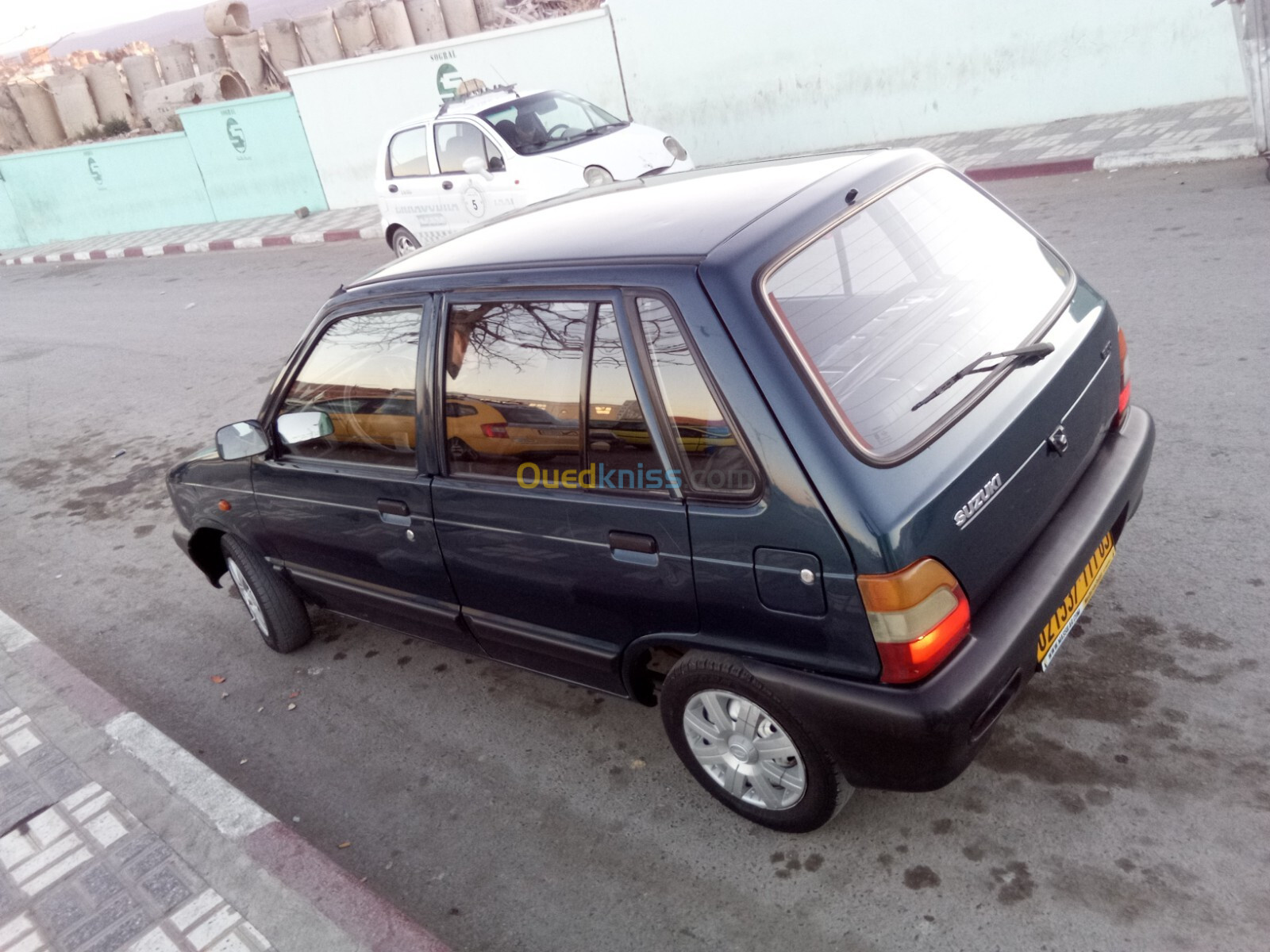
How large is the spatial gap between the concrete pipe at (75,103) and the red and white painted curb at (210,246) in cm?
487

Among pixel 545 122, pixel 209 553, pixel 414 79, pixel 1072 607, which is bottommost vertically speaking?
pixel 209 553

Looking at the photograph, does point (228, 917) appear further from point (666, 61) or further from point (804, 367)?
point (666, 61)

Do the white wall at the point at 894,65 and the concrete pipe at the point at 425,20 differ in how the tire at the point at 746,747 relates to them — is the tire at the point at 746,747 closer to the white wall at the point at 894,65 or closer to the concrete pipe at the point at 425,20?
the white wall at the point at 894,65

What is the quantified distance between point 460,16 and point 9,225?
1254 cm

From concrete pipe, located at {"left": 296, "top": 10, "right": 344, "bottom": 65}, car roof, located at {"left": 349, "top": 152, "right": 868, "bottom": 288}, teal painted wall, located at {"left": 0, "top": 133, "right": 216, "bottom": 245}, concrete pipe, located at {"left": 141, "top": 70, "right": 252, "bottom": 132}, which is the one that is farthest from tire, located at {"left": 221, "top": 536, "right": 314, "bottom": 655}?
concrete pipe, located at {"left": 141, "top": 70, "right": 252, "bottom": 132}

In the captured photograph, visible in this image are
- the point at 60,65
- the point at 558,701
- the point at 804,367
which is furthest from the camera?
the point at 60,65

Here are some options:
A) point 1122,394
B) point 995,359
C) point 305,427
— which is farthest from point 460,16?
point 995,359

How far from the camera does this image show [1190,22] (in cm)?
998

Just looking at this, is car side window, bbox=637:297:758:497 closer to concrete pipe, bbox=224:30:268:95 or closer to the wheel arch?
the wheel arch

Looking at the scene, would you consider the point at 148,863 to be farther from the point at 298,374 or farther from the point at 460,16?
the point at 460,16

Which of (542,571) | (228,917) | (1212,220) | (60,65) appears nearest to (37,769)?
(228,917)

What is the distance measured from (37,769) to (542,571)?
8.01 feet

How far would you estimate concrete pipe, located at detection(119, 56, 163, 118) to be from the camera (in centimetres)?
2448

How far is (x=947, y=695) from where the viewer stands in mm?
2432
